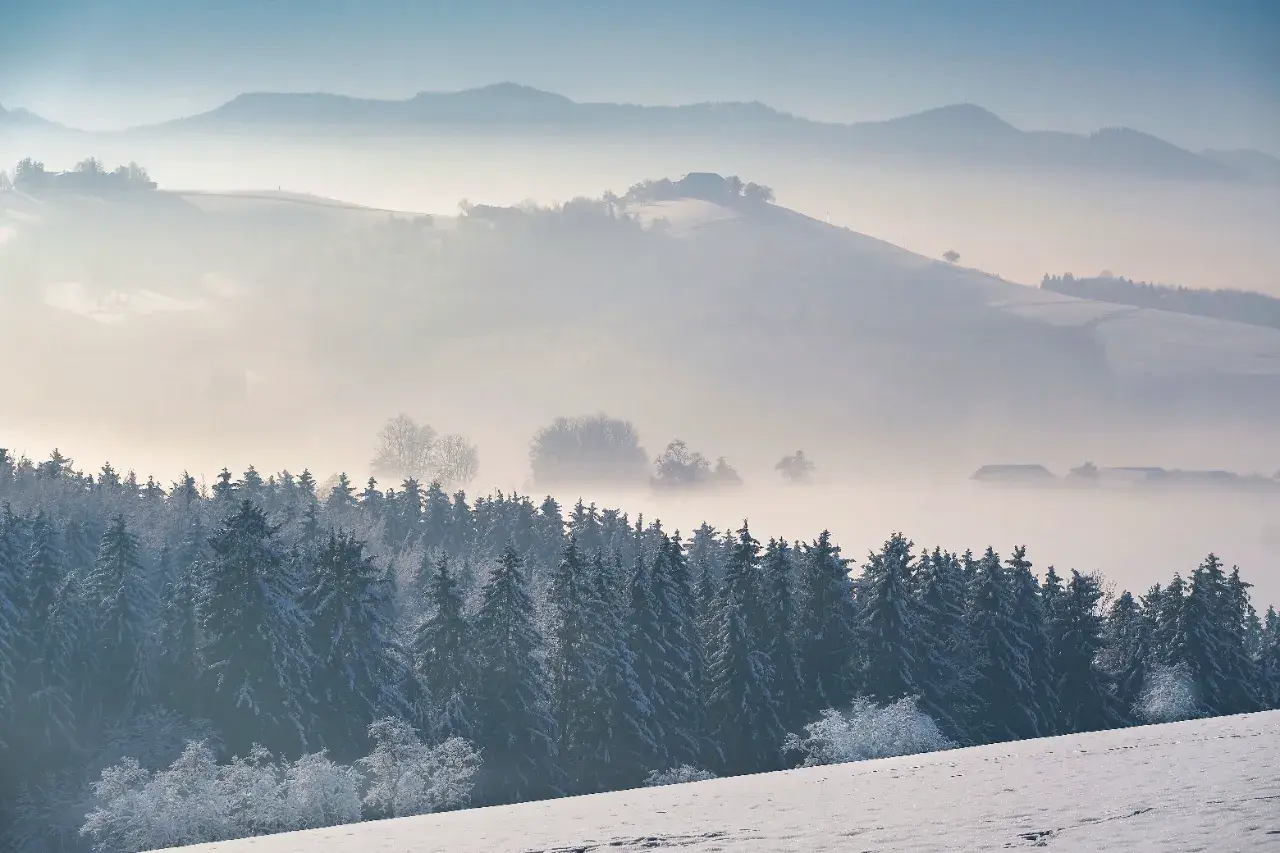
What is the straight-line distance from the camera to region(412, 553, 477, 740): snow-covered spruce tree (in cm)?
7269

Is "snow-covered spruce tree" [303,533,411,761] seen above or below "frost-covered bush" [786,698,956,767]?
above

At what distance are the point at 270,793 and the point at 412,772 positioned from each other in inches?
272

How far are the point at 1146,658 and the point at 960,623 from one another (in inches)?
560

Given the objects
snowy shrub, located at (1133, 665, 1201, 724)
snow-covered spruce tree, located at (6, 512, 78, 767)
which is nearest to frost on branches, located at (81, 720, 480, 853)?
snow-covered spruce tree, located at (6, 512, 78, 767)

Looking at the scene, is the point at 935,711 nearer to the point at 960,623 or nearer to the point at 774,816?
the point at 960,623

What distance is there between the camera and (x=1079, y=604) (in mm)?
89875

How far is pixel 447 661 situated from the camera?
248 feet

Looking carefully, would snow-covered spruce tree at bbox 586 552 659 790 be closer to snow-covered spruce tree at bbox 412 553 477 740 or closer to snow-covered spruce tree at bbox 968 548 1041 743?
snow-covered spruce tree at bbox 412 553 477 740

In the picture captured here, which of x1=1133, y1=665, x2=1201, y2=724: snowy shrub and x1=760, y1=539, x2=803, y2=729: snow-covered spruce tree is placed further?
x1=1133, y1=665, x2=1201, y2=724: snowy shrub

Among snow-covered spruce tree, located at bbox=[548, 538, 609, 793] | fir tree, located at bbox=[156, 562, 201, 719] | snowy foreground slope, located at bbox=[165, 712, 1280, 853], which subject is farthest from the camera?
fir tree, located at bbox=[156, 562, 201, 719]

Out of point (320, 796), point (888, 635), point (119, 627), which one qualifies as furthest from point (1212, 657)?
point (119, 627)

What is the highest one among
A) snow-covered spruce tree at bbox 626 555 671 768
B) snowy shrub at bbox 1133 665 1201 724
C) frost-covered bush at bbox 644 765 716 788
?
snow-covered spruce tree at bbox 626 555 671 768

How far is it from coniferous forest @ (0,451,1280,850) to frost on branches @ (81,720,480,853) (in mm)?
208

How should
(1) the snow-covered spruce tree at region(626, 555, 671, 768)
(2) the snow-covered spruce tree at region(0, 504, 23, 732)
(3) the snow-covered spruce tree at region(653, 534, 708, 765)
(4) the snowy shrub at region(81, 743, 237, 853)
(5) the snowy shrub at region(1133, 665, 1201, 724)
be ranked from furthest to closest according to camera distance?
1. (5) the snowy shrub at region(1133, 665, 1201, 724)
2. (3) the snow-covered spruce tree at region(653, 534, 708, 765)
3. (2) the snow-covered spruce tree at region(0, 504, 23, 732)
4. (1) the snow-covered spruce tree at region(626, 555, 671, 768)
5. (4) the snowy shrub at region(81, 743, 237, 853)
